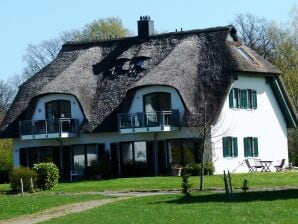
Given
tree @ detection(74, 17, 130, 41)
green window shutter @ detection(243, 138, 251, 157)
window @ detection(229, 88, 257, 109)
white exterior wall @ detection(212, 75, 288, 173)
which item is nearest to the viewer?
white exterior wall @ detection(212, 75, 288, 173)

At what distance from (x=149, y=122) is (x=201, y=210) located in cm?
2708

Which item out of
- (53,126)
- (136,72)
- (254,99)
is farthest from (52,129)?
(254,99)

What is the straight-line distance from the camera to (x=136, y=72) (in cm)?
5412

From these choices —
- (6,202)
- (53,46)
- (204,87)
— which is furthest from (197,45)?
(53,46)

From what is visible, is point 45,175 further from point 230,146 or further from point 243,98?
point 243,98

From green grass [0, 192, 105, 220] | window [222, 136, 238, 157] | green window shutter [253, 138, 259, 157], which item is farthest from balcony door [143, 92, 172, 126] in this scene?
green grass [0, 192, 105, 220]

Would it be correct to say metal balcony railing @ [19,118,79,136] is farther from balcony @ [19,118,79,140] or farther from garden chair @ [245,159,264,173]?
garden chair @ [245,159,264,173]

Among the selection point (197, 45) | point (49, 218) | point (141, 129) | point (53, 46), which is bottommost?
point (49, 218)

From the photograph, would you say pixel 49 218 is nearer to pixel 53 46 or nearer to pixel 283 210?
pixel 283 210

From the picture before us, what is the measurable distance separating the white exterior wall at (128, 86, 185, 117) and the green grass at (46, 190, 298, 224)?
808 inches

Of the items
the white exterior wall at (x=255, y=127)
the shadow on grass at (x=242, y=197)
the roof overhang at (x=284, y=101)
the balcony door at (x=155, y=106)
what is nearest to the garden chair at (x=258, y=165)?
the white exterior wall at (x=255, y=127)

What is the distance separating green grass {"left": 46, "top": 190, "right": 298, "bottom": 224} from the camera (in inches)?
843

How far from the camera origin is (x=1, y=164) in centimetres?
6078

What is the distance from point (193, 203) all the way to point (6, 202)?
9.35 metres
